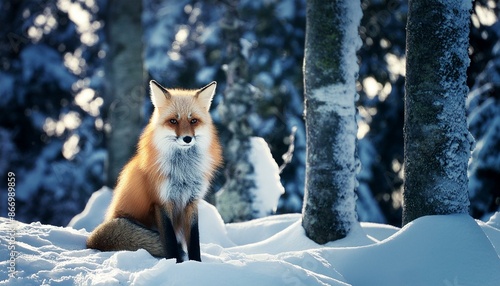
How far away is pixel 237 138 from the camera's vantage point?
359 inches

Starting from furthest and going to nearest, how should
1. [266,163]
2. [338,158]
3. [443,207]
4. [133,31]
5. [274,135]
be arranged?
[274,135] → [133,31] → [266,163] → [338,158] → [443,207]

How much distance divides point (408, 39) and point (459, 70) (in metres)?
0.59

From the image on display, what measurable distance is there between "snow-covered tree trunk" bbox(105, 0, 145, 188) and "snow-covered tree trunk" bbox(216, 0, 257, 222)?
1833 mm

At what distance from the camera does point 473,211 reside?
39.7 ft

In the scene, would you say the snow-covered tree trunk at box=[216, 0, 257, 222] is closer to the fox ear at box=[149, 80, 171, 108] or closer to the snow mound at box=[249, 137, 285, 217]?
the snow mound at box=[249, 137, 285, 217]

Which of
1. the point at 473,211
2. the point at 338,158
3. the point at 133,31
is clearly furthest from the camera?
the point at 473,211

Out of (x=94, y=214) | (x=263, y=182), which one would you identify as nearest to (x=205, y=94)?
(x=94, y=214)

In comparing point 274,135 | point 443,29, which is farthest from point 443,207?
point 274,135

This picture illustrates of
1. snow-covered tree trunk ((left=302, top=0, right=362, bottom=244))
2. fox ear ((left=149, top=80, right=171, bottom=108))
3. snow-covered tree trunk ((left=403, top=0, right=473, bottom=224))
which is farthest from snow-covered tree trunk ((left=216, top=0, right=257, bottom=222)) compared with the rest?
snow-covered tree trunk ((left=403, top=0, right=473, bottom=224))

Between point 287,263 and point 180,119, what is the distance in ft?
5.50

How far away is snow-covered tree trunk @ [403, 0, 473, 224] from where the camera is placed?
4949 mm

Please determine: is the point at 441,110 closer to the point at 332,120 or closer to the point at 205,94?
the point at 332,120

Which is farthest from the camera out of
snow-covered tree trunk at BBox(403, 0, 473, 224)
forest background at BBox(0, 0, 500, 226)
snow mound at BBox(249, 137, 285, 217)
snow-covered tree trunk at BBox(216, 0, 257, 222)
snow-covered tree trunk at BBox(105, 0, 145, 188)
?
forest background at BBox(0, 0, 500, 226)

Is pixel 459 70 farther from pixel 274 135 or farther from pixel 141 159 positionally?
pixel 274 135
